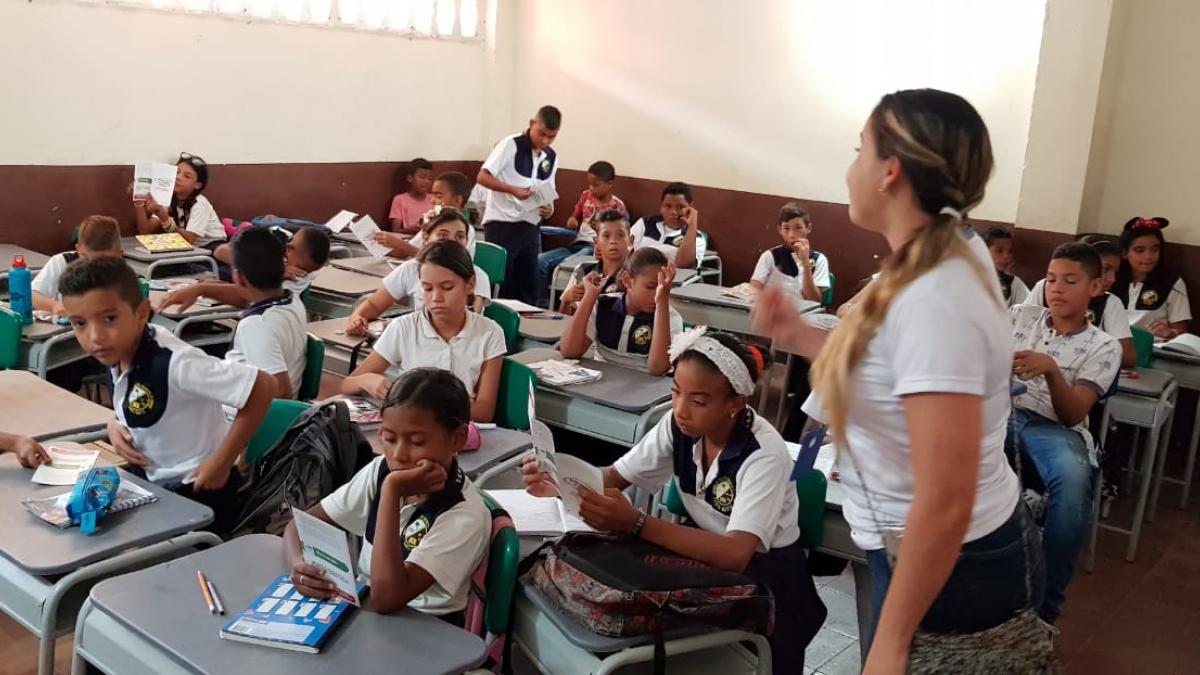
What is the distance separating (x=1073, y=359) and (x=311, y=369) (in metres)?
2.62

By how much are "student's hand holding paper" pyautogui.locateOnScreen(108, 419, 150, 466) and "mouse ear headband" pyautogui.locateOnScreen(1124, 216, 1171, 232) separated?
4.75 metres

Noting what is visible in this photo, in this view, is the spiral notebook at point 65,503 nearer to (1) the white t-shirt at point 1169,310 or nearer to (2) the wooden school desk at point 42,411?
(2) the wooden school desk at point 42,411

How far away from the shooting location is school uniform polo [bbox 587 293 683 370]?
12.1 feet

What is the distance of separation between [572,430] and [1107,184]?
379cm

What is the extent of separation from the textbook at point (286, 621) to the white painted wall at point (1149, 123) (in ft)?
16.2

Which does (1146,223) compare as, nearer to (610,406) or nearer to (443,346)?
(610,406)

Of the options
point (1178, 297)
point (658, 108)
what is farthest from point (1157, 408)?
point (658, 108)

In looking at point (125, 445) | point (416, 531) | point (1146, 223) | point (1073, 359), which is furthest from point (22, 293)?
point (1146, 223)

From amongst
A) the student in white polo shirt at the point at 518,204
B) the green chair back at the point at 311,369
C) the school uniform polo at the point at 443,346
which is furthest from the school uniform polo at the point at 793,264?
the green chair back at the point at 311,369

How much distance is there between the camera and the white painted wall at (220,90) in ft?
17.3

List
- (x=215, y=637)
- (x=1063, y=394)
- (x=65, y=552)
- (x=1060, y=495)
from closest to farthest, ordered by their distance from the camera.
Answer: (x=215, y=637) → (x=65, y=552) → (x=1060, y=495) → (x=1063, y=394)

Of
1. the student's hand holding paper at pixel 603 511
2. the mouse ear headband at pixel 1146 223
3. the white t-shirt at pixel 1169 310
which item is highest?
the mouse ear headband at pixel 1146 223

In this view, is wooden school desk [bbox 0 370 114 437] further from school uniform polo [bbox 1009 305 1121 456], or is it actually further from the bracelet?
school uniform polo [bbox 1009 305 1121 456]

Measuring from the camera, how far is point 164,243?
5207 millimetres
